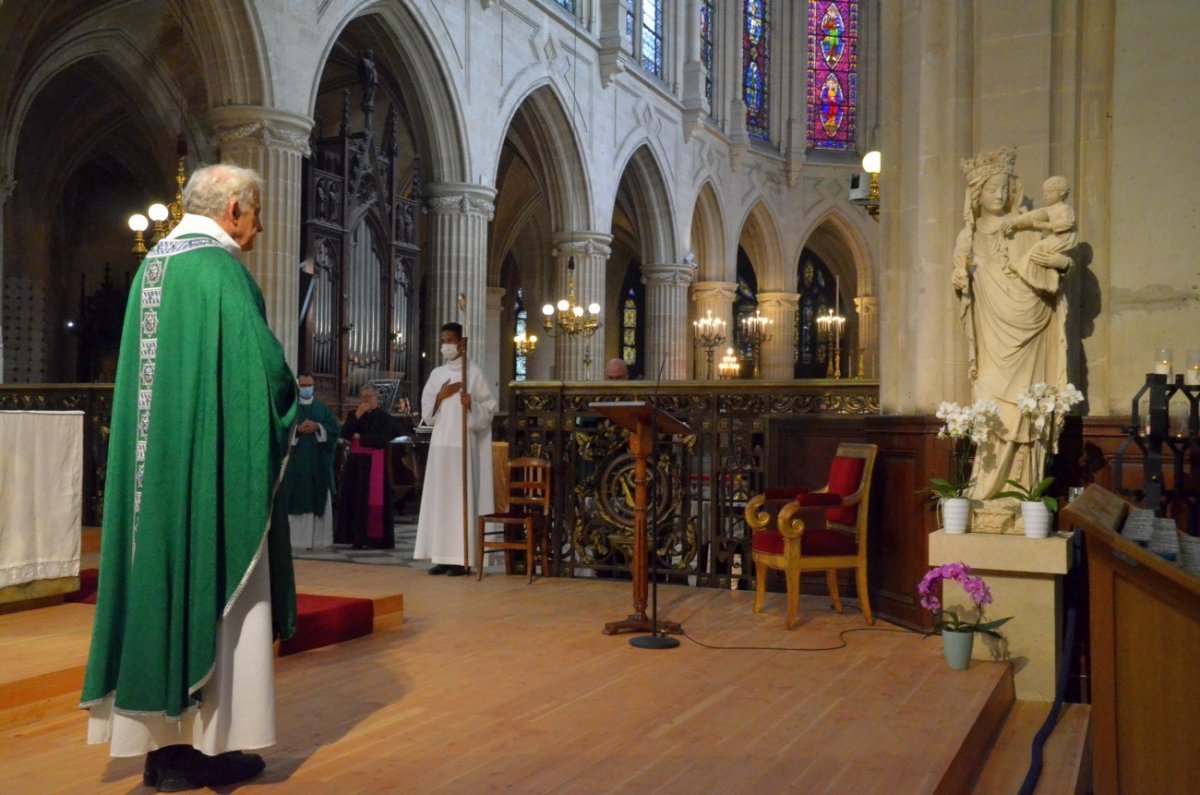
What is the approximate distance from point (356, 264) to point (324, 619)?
363 inches

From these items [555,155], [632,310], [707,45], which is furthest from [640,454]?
[632,310]

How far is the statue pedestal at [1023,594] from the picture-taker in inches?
188

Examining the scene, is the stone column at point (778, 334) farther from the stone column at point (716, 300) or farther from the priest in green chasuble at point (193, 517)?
the priest in green chasuble at point (193, 517)

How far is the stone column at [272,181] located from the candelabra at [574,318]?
19.6 feet

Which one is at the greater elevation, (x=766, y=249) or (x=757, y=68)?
(x=757, y=68)

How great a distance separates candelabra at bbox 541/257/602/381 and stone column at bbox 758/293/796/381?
7745mm

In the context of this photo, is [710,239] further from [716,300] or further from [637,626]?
[637,626]

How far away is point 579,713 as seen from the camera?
12.4 ft

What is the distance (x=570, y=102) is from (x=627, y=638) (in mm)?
13056

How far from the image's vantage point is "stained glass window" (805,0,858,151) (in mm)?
25875

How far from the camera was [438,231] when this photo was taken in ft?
46.4

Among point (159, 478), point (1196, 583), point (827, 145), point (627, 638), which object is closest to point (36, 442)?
point (159, 478)

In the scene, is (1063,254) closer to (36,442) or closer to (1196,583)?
(1196,583)

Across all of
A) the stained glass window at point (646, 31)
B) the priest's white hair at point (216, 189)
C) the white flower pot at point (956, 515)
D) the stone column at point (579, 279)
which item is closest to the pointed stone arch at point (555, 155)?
the stone column at point (579, 279)
